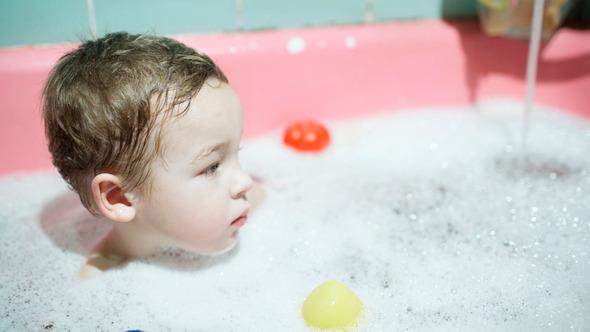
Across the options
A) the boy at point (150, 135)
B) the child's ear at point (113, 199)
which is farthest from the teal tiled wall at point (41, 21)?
the child's ear at point (113, 199)

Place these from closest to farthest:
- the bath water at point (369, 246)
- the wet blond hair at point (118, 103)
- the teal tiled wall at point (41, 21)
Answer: the wet blond hair at point (118, 103)
the bath water at point (369, 246)
the teal tiled wall at point (41, 21)

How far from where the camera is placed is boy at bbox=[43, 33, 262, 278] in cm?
77

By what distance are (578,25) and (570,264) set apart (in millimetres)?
755

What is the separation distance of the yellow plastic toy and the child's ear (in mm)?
305

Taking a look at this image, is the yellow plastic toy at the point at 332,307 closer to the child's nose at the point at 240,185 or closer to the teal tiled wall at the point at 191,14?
the child's nose at the point at 240,185

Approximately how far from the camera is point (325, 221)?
3.61 ft

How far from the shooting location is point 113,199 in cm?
84

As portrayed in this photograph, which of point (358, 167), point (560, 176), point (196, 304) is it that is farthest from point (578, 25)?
point (196, 304)

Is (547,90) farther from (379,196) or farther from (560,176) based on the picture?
(379,196)

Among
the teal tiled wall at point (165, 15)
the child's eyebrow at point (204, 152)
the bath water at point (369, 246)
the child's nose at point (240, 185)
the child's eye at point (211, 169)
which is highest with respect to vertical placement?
the teal tiled wall at point (165, 15)

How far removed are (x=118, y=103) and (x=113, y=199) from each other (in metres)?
0.16

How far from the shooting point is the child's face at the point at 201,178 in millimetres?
791

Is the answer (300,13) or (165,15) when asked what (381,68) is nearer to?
(300,13)

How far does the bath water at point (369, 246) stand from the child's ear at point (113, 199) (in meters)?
0.16
